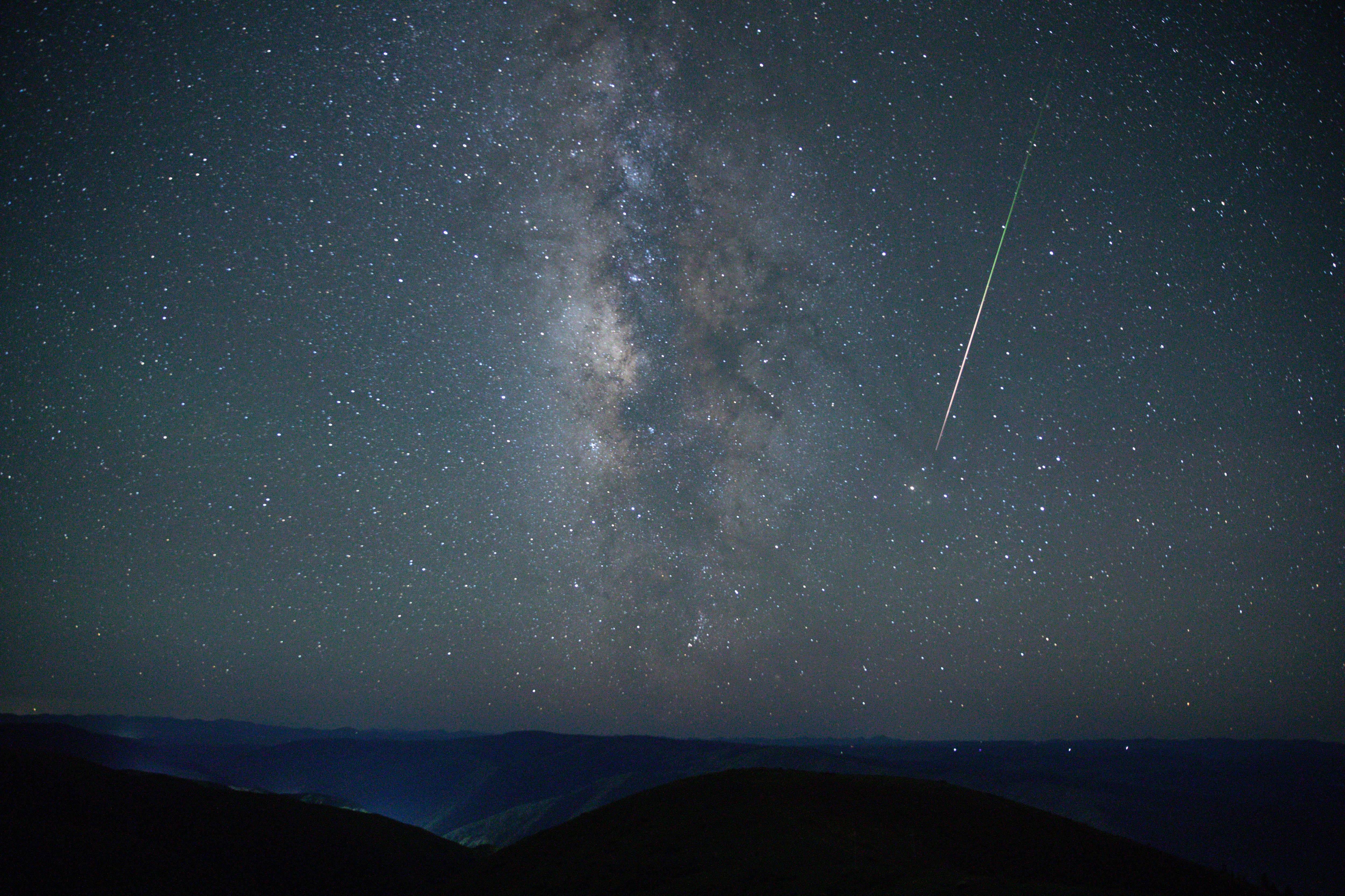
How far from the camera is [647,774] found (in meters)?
116

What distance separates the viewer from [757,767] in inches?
2071

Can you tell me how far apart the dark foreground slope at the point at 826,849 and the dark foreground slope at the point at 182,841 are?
7415 millimetres

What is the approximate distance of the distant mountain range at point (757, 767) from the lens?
84.3 meters

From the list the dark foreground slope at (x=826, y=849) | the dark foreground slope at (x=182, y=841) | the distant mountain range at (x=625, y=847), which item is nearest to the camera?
the dark foreground slope at (x=826, y=849)

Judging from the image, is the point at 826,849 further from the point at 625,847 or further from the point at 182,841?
the point at 182,841

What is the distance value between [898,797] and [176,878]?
34679 mm

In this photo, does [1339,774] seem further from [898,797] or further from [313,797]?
[313,797]

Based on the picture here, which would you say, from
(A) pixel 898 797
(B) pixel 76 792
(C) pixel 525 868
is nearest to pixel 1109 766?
(A) pixel 898 797

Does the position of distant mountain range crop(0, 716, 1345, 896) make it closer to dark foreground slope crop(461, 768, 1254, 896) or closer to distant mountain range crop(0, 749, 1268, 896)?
distant mountain range crop(0, 749, 1268, 896)

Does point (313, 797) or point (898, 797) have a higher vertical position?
point (898, 797)

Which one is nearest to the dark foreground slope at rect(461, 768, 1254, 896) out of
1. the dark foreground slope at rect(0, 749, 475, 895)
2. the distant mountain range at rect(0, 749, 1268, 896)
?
the distant mountain range at rect(0, 749, 1268, 896)

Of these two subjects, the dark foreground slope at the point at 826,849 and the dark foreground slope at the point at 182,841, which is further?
the dark foreground slope at the point at 182,841

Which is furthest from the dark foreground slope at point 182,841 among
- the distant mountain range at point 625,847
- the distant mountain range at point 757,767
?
the distant mountain range at point 757,767

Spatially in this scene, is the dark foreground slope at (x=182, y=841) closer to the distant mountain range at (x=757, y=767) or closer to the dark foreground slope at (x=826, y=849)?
the dark foreground slope at (x=826, y=849)
